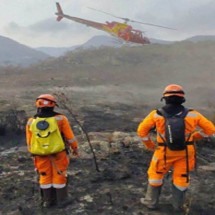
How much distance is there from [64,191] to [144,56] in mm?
32316

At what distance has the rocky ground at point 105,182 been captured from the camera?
21.4 ft

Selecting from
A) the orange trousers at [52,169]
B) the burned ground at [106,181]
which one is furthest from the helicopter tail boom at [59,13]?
the orange trousers at [52,169]

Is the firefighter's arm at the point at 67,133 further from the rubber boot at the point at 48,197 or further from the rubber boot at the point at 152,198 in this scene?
the rubber boot at the point at 152,198

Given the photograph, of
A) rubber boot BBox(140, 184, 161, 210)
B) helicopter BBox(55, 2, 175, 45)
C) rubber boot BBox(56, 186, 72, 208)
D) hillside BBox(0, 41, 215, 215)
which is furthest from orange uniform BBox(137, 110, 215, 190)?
helicopter BBox(55, 2, 175, 45)

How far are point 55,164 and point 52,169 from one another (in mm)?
100

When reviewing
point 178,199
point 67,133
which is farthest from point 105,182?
point 178,199

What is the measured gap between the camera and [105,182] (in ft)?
25.0

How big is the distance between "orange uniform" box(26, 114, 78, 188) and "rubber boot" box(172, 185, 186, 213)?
1.62m

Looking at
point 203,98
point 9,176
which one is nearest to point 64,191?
point 9,176

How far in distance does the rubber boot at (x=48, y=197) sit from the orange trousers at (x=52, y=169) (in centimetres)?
10

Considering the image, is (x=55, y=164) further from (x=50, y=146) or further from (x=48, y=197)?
(x=48, y=197)

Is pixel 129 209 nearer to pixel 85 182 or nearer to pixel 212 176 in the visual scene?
pixel 85 182

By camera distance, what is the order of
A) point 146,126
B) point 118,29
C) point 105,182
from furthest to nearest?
point 118,29
point 105,182
point 146,126

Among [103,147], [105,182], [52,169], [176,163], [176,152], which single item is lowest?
[105,182]
